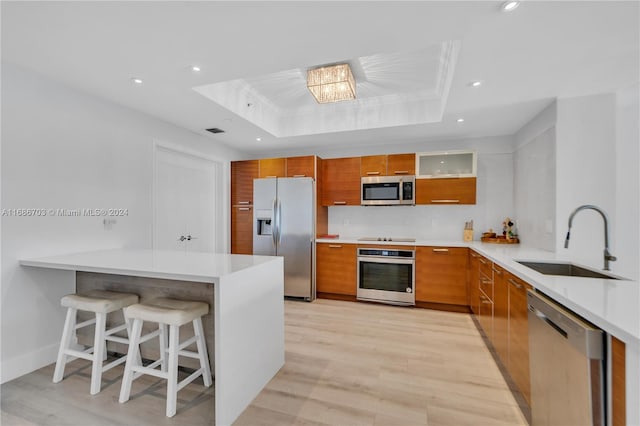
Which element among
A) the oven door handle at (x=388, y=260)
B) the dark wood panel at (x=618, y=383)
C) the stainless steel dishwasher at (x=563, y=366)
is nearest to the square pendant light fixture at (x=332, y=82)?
the oven door handle at (x=388, y=260)

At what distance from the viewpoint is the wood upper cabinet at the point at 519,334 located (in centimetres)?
177

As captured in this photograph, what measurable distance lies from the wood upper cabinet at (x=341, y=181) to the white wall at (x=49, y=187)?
8.34ft

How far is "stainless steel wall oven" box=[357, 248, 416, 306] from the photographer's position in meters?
3.80

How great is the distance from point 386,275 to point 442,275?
0.70m

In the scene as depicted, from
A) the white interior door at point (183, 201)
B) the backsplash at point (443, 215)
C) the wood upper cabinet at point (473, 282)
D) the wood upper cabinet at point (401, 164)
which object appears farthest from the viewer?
the wood upper cabinet at point (401, 164)

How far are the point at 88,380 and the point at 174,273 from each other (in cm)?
132

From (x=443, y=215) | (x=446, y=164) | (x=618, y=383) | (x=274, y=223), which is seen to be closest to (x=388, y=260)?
(x=443, y=215)

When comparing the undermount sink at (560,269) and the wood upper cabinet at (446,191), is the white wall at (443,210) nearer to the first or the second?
the wood upper cabinet at (446,191)

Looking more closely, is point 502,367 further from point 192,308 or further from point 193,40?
point 193,40

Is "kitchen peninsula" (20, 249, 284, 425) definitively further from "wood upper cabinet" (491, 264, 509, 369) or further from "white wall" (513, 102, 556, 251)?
"white wall" (513, 102, 556, 251)

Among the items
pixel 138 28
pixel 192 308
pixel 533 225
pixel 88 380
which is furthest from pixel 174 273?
pixel 533 225

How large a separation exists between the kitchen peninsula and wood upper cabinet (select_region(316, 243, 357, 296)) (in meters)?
1.87

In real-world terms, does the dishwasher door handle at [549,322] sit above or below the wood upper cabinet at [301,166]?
below

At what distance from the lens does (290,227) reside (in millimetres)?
4219
